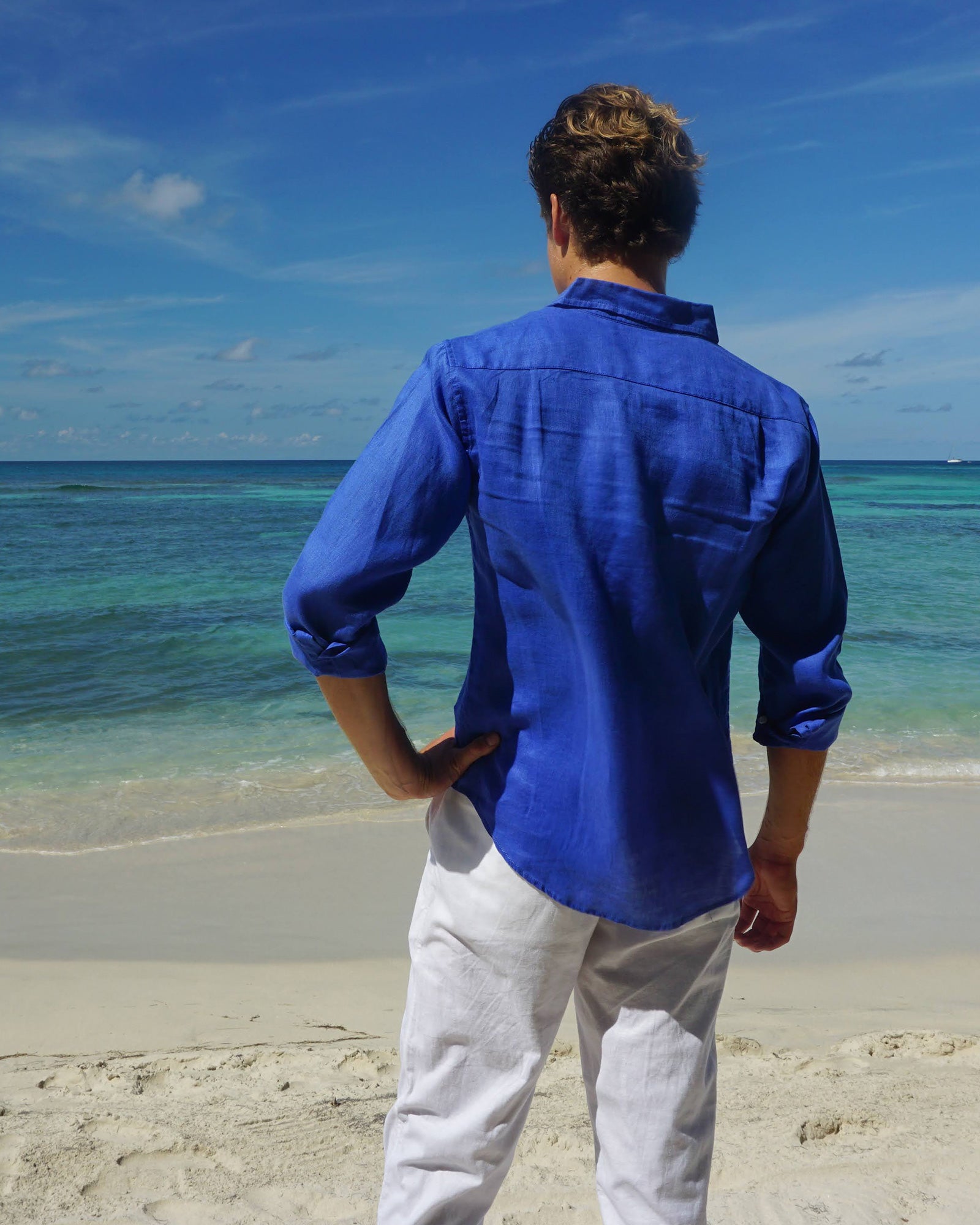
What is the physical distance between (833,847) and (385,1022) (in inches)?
104

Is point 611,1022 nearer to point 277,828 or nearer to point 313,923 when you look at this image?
point 313,923

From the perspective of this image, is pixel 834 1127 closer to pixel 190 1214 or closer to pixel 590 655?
pixel 190 1214

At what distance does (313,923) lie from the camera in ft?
13.0

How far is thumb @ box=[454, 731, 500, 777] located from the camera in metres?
1.30

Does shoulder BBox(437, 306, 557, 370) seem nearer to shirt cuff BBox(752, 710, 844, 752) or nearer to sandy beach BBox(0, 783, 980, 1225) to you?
shirt cuff BBox(752, 710, 844, 752)

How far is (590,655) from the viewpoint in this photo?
1.17 m

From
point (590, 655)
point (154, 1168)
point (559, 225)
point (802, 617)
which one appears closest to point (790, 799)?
point (802, 617)

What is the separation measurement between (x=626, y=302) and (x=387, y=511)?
397 mm

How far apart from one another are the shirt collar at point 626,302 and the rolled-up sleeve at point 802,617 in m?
0.24

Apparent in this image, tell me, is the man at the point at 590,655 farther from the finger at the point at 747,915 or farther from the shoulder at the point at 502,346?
the finger at the point at 747,915

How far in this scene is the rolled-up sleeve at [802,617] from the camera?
1.26 metres

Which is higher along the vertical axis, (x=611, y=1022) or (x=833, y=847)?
(x=611, y=1022)

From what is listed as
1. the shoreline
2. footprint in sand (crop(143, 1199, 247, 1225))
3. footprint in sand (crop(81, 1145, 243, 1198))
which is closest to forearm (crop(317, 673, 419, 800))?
footprint in sand (crop(143, 1199, 247, 1225))

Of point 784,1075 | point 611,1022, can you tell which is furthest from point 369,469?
point 784,1075
